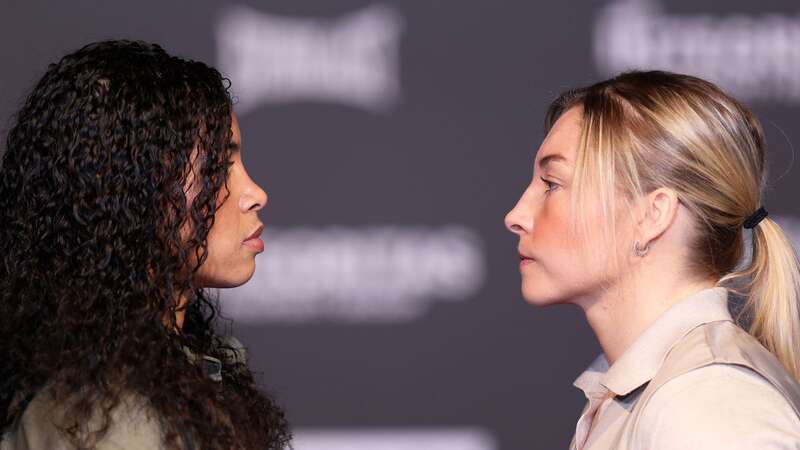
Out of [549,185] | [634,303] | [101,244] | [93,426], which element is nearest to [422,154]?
[549,185]

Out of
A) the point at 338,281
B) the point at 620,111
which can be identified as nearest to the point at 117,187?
the point at 620,111

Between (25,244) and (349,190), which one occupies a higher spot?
(25,244)

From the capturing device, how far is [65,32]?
2.59m

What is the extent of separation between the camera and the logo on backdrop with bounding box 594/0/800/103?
2580 millimetres

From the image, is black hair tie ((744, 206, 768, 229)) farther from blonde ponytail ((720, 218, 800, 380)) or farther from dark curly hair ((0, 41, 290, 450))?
dark curly hair ((0, 41, 290, 450))

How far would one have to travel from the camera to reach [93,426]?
4.13 ft

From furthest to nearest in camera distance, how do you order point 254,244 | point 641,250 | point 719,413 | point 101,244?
point 254,244 < point 641,250 < point 101,244 < point 719,413

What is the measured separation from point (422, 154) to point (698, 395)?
144cm

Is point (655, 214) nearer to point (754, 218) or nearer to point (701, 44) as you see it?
point (754, 218)

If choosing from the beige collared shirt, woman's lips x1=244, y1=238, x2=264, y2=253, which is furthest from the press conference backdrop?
the beige collared shirt

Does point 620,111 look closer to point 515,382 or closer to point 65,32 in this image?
point 515,382

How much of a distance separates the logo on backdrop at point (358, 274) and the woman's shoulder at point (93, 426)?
1.22 m

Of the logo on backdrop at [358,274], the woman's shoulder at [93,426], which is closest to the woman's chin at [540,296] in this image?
the woman's shoulder at [93,426]

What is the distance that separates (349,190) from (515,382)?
1.90 feet
